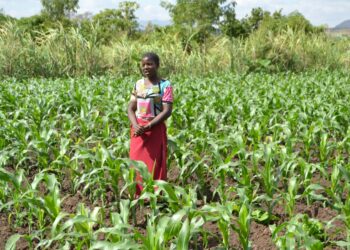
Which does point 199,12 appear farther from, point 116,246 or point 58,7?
point 116,246

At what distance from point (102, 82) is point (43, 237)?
596 cm

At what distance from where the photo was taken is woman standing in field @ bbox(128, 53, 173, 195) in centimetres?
366

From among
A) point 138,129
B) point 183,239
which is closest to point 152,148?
point 138,129

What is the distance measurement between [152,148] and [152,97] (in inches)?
16.9

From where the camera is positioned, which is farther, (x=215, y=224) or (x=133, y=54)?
(x=133, y=54)

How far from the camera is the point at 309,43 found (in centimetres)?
1470

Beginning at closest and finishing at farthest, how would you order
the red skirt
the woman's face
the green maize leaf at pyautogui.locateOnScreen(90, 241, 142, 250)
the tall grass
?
1. the green maize leaf at pyautogui.locateOnScreen(90, 241, 142, 250)
2. the woman's face
3. the red skirt
4. the tall grass

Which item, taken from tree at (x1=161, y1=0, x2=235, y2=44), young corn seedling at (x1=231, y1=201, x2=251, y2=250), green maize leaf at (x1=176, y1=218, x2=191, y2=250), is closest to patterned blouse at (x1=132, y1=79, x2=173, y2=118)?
young corn seedling at (x1=231, y1=201, x2=251, y2=250)

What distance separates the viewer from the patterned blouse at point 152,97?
3.70m

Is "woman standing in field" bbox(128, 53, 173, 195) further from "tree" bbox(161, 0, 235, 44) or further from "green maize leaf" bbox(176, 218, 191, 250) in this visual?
"tree" bbox(161, 0, 235, 44)

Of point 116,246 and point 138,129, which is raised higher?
point 138,129

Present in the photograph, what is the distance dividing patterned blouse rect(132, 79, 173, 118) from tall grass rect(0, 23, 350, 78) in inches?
338

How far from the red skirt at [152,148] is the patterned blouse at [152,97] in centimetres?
10

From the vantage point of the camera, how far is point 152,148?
12.4 ft
